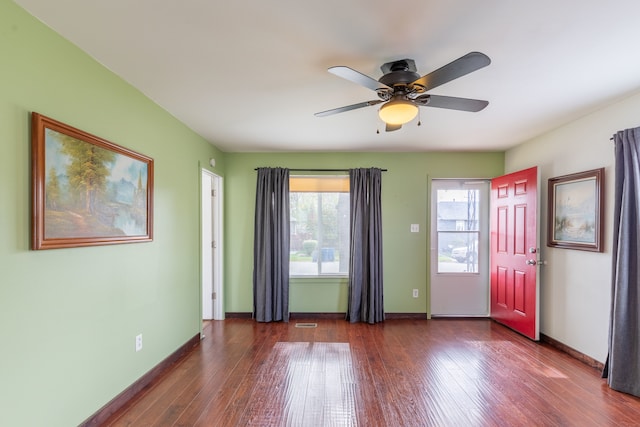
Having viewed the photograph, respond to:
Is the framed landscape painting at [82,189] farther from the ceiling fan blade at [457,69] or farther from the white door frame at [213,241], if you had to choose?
the ceiling fan blade at [457,69]

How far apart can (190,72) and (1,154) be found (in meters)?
1.13

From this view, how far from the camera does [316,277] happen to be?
438cm

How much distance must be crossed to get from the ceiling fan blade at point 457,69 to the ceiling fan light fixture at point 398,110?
0.42 feet

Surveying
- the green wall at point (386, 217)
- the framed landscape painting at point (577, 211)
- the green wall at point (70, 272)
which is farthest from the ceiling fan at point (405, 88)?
the green wall at point (386, 217)

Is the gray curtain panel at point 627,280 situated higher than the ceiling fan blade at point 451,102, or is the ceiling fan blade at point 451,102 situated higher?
the ceiling fan blade at point 451,102

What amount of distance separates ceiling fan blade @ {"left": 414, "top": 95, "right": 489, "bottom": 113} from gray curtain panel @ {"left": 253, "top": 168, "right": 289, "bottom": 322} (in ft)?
8.29

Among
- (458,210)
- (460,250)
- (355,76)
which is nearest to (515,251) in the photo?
(460,250)

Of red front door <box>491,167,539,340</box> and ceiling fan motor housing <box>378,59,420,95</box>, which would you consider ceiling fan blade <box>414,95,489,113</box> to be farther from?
red front door <box>491,167,539,340</box>

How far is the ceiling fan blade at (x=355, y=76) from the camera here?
1605 millimetres

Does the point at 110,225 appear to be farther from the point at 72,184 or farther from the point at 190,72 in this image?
the point at 190,72

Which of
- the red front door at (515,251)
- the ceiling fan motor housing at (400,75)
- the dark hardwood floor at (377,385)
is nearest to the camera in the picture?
the ceiling fan motor housing at (400,75)

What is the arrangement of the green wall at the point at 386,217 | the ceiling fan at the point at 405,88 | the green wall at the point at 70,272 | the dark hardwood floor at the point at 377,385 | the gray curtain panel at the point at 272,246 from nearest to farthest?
the green wall at the point at 70,272 < the ceiling fan at the point at 405,88 < the dark hardwood floor at the point at 377,385 < the gray curtain panel at the point at 272,246 < the green wall at the point at 386,217

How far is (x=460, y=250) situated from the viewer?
4434mm

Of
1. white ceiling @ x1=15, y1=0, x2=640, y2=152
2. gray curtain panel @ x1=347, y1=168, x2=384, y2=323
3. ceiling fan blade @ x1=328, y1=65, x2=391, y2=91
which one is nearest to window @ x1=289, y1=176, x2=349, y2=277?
gray curtain panel @ x1=347, y1=168, x2=384, y2=323
